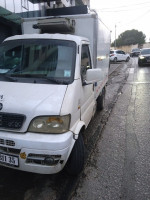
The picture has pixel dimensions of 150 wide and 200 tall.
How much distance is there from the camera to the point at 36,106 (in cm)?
240

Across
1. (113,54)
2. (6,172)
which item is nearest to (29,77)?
(6,172)

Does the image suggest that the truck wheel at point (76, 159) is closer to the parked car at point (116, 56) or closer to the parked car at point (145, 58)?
the parked car at point (145, 58)

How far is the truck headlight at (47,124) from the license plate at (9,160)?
39 cm

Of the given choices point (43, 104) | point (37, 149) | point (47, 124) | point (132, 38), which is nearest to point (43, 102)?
point (43, 104)

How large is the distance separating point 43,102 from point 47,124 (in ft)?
0.91

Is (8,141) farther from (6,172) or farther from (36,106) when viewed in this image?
(6,172)

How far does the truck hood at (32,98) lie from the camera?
2.38m

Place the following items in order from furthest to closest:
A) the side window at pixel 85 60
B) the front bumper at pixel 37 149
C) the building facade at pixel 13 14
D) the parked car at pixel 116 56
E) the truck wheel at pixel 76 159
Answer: the parked car at pixel 116 56 < the building facade at pixel 13 14 < the side window at pixel 85 60 < the truck wheel at pixel 76 159 < the front bumper at pixel 37 149

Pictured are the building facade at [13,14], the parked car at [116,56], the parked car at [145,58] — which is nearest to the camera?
the building facade at [13,14]

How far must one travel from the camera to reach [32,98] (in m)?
2.49

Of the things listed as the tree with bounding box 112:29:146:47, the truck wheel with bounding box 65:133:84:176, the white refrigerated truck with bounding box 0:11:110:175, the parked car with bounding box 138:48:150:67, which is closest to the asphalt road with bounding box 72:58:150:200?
the truck wheel with bounding box 65:133:84:176

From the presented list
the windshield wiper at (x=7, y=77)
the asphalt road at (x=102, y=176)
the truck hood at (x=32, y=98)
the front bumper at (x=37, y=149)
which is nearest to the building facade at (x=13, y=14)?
the windshield wiper at (x=7, y=77)

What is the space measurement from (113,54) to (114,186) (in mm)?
25112

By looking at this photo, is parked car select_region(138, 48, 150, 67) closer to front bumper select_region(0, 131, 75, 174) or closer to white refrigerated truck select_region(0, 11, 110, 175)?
white refrigerated truck select_region(0, 11, 110, 175)
